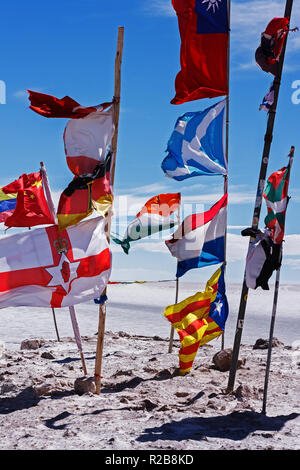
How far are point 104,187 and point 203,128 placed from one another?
313 centimetres

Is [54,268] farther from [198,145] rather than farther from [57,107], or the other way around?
[198,145]

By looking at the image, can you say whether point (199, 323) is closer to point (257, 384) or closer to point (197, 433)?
point (257, 384)

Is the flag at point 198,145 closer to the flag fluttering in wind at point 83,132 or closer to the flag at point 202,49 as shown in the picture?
the flag at point 202,49

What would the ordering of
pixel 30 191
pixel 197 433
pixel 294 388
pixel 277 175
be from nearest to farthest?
pixel 197 433, pixel 277 175, pixel 30 191, pixel 294 388

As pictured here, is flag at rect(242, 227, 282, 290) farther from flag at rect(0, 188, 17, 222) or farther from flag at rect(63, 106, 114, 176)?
flag at rect(0, 188, 17, 222)

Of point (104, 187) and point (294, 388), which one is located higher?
point (104, 187)

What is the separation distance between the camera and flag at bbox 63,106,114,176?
430 inches

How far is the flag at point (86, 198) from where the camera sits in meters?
10.8

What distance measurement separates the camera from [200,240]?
12.9 metres

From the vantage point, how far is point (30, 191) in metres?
11.2

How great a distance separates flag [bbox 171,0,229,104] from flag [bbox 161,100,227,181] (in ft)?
2.31

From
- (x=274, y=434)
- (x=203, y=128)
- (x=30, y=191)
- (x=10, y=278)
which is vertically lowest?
(x=274, y=434)
